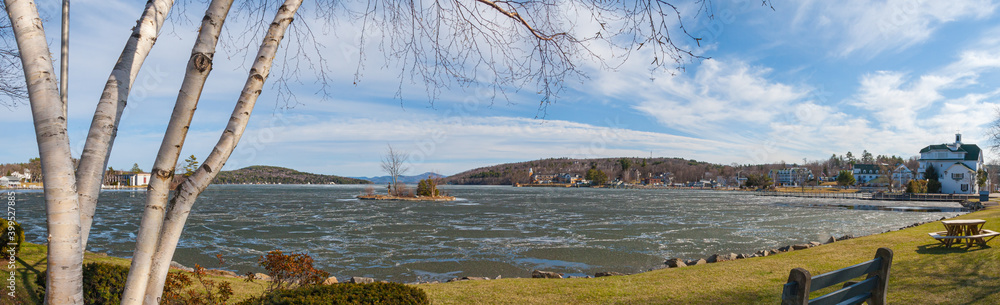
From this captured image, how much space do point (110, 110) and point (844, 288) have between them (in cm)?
438

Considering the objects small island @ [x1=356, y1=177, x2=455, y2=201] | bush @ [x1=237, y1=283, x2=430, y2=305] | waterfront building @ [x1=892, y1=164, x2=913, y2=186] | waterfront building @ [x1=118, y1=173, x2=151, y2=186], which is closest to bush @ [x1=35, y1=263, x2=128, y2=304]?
bush @ [x1=237, y1=283, x2=430, y2=305]

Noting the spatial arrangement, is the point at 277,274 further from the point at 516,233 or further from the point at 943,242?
the point at 516,233

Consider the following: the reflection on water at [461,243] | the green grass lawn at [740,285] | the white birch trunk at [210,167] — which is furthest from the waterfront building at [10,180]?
the white birch trunk at [210,167]

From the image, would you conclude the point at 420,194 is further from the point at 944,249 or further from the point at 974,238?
the point at 974,238

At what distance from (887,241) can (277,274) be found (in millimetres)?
12870

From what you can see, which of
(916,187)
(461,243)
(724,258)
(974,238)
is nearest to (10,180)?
(461,243)

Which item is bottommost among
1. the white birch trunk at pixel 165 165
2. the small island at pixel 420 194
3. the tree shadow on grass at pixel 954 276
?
Answer: the small island at pixel 420 194

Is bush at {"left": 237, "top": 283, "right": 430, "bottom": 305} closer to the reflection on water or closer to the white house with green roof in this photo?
the reflection on water

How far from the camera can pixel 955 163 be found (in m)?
52.3

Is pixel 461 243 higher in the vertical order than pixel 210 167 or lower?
lower

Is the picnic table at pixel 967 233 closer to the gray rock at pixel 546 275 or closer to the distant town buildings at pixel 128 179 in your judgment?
the gray rock at pixel 546 275

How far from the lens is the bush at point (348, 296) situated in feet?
11.2

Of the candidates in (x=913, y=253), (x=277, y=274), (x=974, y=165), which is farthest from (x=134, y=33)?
(x=974, y=165)

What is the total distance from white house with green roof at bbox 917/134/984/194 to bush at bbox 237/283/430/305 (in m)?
68.5
